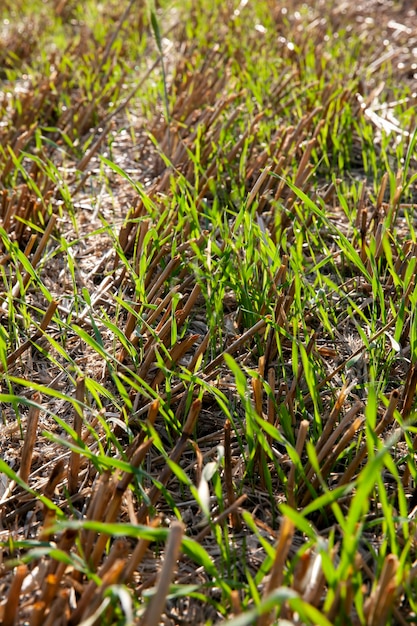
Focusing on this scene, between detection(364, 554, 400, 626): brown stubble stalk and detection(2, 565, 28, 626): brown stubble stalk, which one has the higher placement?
detection(364, 554, 400, 626): brown stubble stalk

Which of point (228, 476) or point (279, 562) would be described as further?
point (228, 476)

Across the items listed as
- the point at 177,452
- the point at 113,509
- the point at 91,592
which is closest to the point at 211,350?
the point at 177,452

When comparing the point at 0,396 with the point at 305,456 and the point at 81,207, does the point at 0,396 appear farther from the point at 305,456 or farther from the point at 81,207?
the point at 81,207

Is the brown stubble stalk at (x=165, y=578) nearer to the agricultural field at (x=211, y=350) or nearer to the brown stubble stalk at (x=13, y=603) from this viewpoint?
the agricultural field at (x=211, y=350)

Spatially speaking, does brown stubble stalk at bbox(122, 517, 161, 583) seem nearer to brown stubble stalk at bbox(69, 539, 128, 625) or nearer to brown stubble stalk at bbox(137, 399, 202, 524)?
brown stubble stalk at bbox(69, 539, 128, 625)

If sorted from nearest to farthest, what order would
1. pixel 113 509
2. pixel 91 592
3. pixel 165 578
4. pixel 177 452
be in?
pixel 165 578 → pixel 91 592 → pixel 113 509 → pixel 177 452

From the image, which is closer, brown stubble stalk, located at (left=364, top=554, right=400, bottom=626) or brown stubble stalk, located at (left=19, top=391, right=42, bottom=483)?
brown stubble stalk, located at (left=364, top=554, right=400, bottom=626)

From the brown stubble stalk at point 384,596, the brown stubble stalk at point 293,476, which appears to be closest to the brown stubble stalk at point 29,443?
the brown stubble stalk at point 293,476

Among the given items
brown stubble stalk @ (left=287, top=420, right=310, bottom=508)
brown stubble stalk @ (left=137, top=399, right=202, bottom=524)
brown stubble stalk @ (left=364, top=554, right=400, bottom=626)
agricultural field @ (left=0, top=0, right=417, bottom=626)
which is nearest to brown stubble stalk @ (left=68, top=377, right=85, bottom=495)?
agricultural field @ (left=0, top=0, right=417, bottom=626)

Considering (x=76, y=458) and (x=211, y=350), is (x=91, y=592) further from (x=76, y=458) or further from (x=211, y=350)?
(x=211, y=350)
